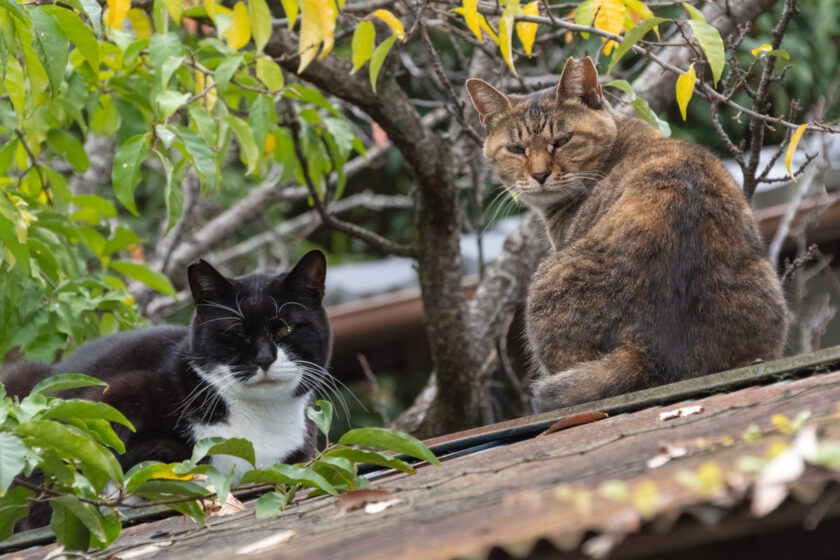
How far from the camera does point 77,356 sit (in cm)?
353

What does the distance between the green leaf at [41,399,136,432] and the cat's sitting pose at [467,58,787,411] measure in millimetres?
1289

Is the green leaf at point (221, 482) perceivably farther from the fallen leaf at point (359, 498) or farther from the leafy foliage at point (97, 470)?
the fallen leaf at point (359, 498)

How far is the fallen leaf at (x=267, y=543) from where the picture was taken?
156cm

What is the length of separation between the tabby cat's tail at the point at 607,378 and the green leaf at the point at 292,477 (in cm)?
95

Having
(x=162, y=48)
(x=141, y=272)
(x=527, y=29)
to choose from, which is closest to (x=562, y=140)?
(x=527, y=29)

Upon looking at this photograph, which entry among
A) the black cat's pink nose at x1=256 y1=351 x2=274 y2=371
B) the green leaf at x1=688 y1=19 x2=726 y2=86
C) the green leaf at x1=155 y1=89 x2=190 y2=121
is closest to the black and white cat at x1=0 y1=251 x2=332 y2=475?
the black cat's pink nose at x1=256 y1=351 x2=274 y2=371

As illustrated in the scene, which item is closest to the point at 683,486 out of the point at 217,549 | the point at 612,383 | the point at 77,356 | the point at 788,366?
the point at 217,549

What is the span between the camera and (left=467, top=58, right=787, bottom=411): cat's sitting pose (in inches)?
107

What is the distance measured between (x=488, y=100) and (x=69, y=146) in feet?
5.41

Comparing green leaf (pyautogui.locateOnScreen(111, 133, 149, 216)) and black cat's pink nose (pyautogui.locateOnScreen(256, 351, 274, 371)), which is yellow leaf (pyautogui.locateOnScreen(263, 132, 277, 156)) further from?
black cat's pink nose (pyautogui.locateOnScreen(256, 351, 274, 371))

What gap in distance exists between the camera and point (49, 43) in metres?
2.41

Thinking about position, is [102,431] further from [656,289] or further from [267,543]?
[656,289]

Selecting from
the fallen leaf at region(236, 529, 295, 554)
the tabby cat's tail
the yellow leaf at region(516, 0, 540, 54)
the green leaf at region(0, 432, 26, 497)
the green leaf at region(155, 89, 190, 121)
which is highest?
the yellow leaf at region(516, 0, 540, 54)

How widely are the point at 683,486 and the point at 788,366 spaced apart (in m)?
1.13
